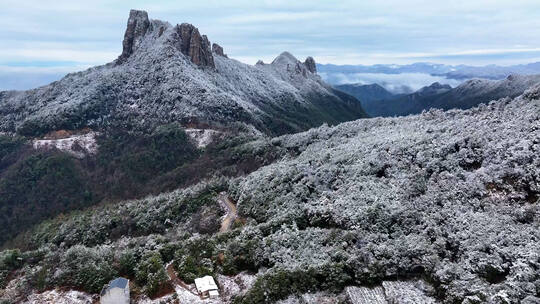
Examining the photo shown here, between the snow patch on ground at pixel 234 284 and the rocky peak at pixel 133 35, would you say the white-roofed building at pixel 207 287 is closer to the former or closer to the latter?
the snow patch on ground at pixel 234 284

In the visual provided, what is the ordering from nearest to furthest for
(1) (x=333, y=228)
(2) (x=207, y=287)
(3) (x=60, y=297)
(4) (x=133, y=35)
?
(2) (x=207, y=287) → (3) (x=60, y=297) → (1) (x=333, y=228) → (4) (x=133, y=35)

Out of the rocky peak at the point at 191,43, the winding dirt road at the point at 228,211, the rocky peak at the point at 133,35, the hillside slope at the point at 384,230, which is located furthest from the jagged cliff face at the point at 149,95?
the hillside slope at the point at 384,230

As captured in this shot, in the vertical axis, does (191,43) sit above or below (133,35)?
below

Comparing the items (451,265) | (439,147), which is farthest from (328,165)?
(451,265)

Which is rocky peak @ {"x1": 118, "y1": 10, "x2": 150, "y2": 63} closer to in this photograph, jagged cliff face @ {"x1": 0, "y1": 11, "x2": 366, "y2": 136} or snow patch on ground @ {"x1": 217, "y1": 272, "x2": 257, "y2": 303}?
jagged cliff face @ {"x1": 0, "y1": 11, "x2": 366, "y2": 136}

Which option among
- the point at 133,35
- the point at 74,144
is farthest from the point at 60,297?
the point at 133,35

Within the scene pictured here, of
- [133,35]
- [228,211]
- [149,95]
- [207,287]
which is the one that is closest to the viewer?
[207,287]

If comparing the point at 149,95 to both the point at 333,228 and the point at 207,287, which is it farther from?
the point at 207,287
